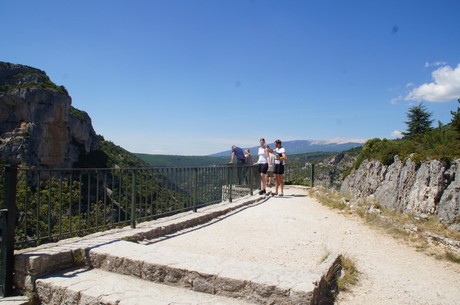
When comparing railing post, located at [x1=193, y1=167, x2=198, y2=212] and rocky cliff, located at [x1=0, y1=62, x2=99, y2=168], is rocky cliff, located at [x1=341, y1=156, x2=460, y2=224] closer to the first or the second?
railing post, located at [x1=193, y1=167, x2=198, y2=212]

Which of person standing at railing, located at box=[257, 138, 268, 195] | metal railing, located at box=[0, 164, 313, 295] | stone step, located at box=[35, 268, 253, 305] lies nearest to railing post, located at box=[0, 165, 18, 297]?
metal railing, located at box=[0, 164, 313, 295]

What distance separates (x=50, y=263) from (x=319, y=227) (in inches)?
218

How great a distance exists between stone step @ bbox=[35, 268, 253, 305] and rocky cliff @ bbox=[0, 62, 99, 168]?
176 ft

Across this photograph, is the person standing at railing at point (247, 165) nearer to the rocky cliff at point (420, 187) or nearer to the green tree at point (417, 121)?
the rocky cliff at point (420, 187)

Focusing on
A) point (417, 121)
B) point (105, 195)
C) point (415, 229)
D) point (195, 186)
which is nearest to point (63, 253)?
point (105, 195)

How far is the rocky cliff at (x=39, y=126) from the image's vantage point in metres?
52.3

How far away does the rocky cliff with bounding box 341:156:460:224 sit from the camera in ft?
24.7

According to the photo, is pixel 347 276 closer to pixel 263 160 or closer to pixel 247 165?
pixel 263 160

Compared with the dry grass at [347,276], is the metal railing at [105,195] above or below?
above

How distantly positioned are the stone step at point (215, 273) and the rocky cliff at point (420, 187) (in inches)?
173

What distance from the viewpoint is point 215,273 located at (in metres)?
3.76

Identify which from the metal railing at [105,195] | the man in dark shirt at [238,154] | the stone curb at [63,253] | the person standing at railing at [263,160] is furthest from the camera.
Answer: the man in dark shirt at [238,154]

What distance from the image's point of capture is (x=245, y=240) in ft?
20.9

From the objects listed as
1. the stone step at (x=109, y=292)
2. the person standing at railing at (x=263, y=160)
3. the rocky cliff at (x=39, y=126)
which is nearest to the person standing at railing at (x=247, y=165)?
the person standing at railing at (x=263, y=160)
